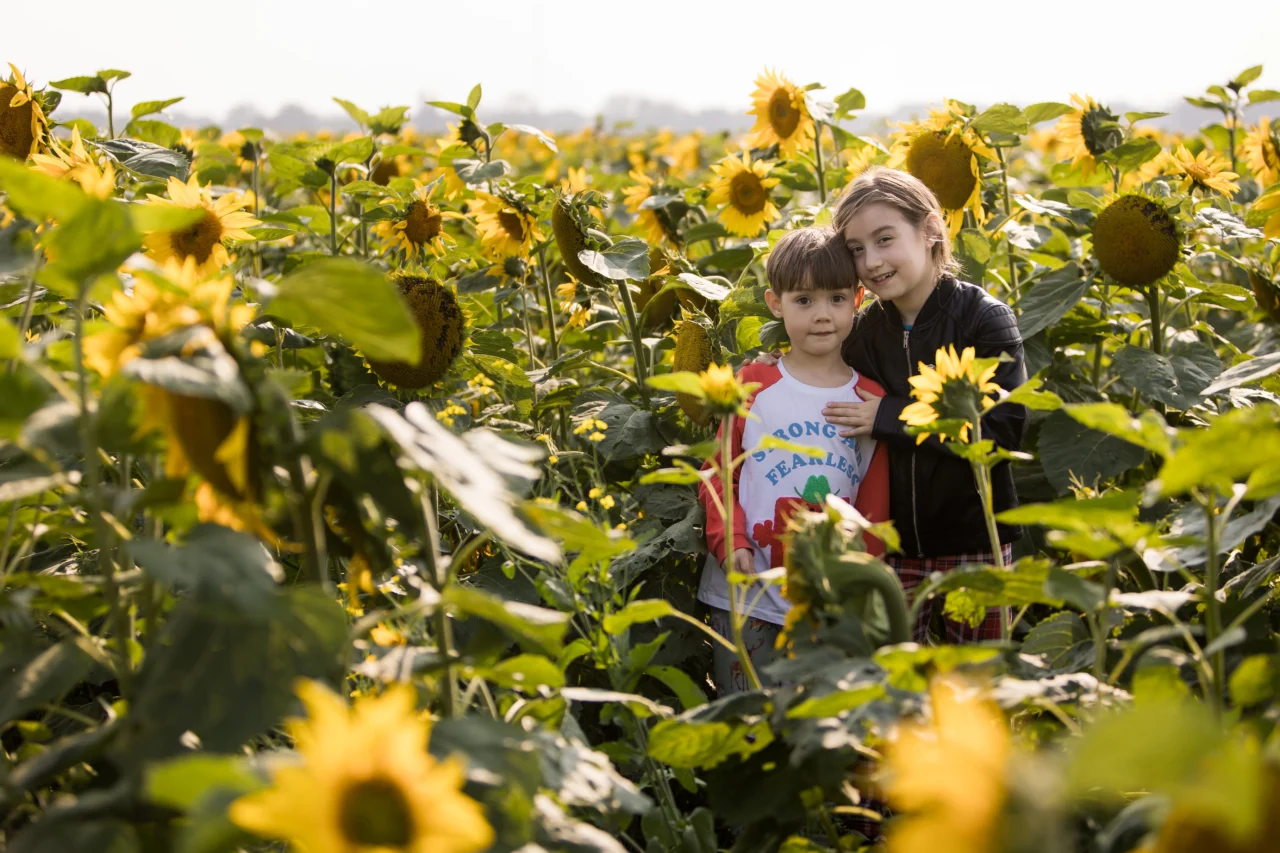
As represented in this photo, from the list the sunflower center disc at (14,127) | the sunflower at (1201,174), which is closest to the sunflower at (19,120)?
the sunflower center disc at (14,127)

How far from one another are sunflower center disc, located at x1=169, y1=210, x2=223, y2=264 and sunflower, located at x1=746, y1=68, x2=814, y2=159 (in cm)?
150

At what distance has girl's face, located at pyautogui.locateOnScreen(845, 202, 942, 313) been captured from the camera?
6.54 feet

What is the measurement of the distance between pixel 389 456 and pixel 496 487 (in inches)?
3.7

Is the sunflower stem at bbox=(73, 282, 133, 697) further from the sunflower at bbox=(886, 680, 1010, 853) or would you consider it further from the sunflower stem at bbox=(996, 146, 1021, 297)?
the sunflower stem at bbox=(996, 146, 1021, 297)

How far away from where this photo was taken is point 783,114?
2.90 metres

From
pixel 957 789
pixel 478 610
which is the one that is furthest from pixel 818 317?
pixel 957 789

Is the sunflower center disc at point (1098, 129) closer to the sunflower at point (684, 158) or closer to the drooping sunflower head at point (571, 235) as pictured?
the drooping sunflower head at point (571, 235)

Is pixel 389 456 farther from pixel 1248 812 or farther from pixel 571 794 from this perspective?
pixel 1248 812

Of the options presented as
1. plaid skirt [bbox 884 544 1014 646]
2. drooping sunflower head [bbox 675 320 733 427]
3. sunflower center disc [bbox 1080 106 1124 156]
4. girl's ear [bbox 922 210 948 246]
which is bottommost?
plaid skirt [bbox 884 544 1014 646]

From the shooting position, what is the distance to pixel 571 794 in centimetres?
91

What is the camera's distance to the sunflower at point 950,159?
2350mm

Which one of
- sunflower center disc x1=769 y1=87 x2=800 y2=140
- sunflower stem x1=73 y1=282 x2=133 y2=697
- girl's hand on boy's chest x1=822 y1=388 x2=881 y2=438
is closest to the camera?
sunflower stem x1=73 y1=282 x2=133 y2=697

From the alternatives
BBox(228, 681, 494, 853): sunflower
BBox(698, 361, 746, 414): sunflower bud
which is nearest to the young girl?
BBox(698, 361, 746, 414): sunflower bud

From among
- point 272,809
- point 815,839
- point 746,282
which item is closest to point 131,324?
point 272,809
